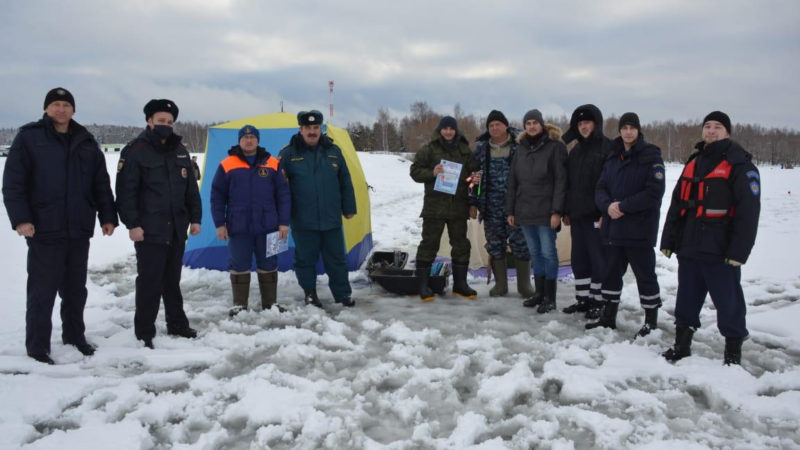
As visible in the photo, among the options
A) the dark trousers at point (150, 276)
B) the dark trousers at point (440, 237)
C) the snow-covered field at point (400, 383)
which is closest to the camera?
the snow-covered field at point (400, 383)

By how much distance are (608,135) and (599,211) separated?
73.3 m

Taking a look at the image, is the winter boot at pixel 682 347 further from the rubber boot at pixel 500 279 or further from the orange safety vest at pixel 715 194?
the rubber boot at pixel 500 279

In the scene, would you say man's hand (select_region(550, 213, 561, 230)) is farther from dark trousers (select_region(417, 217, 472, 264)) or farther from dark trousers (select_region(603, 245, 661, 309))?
dark trousers (select_region(417, 217, 472, 264))

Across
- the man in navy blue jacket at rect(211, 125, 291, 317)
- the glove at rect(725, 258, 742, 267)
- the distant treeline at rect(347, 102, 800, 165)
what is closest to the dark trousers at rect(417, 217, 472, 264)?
the man in navy blue jacket at rect(211, 125, 291, 317)

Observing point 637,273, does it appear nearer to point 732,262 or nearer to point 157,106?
point 732,262

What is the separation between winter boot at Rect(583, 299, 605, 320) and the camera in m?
4.86

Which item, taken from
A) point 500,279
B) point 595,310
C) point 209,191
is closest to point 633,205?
point 595,310

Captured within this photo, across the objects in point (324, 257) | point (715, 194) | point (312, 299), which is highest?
point (715, 194)

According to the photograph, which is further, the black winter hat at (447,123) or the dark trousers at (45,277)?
the black winter hat at (447,123)

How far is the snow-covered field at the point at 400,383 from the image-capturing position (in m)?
2.90

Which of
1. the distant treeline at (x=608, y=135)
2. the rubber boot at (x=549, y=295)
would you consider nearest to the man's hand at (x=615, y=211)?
the rubber boot at (x=549, y=295)

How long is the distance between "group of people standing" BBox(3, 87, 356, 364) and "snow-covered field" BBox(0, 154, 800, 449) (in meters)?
0.34

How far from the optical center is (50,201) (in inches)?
145

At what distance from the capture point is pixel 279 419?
10.1 ft
